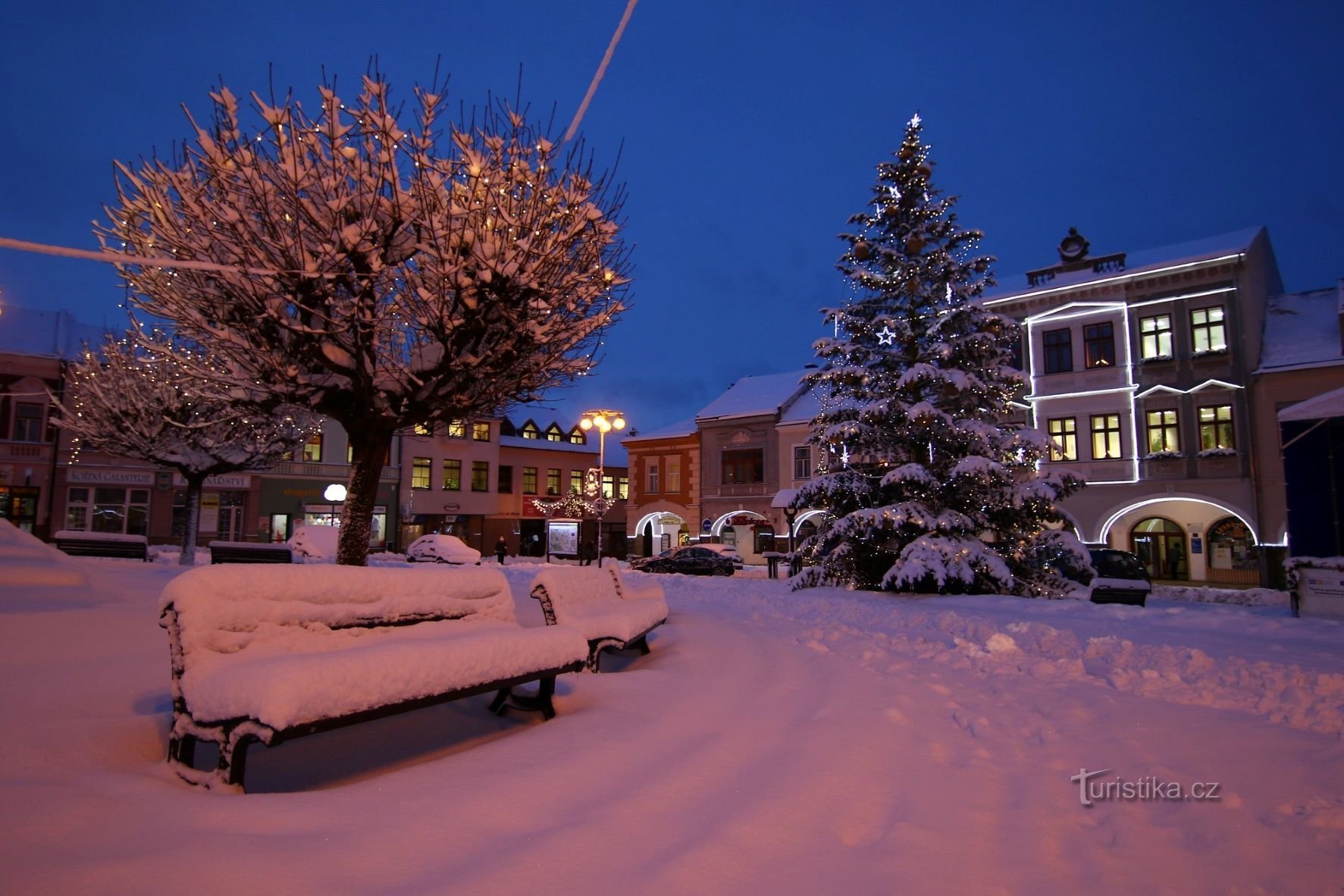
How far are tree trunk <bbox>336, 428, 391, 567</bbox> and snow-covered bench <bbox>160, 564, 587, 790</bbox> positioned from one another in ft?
18.0

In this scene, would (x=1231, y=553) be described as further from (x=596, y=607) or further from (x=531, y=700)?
(x=531, y=700)

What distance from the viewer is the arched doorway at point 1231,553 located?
27.3m

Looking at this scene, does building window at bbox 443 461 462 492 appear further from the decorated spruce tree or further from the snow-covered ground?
the snow-covered ground

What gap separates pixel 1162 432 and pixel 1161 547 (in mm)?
4270

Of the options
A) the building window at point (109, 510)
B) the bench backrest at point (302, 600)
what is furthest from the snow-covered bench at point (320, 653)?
the building window at point (109, 510)

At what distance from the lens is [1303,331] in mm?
27594

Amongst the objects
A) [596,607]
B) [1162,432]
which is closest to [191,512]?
[596,607]

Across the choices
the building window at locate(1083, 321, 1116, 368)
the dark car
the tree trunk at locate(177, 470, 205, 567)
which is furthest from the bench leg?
the building window at locate(1083, 321, 1116, 368)

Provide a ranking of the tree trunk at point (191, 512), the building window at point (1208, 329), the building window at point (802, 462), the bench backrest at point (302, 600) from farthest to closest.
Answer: the building window at point (802, 462), the building window at point (1208, 329), the tree trunk at point (191, 512), the bench backrest at point (302, 600)

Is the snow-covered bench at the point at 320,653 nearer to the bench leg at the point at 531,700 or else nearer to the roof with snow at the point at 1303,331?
the bench leg at the point at 531,700

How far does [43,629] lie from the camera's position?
675 centimetres

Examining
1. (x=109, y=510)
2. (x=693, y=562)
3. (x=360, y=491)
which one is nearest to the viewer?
(x=360, y=491)

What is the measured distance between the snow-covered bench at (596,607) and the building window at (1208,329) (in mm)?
27480

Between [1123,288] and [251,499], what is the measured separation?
135 ft
